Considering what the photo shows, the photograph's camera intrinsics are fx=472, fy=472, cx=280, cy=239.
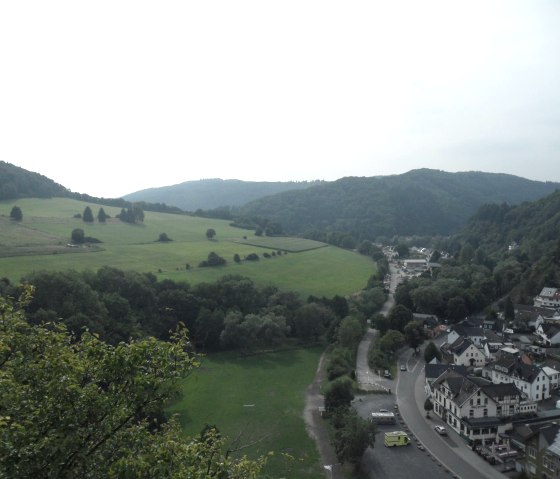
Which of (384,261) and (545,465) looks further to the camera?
(384,261)

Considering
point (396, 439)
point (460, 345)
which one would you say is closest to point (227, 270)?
point (460, 345)

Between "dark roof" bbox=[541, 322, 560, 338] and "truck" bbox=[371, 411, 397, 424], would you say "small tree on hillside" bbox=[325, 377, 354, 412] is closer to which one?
"truck" bbox=[371, 411, 397, 424]

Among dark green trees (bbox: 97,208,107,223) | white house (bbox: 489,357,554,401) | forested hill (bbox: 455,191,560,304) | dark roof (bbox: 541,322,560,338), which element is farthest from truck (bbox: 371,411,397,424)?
dark green trees (bbox: 97,208,107,223)

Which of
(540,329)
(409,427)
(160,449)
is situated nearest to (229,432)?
(409,427)

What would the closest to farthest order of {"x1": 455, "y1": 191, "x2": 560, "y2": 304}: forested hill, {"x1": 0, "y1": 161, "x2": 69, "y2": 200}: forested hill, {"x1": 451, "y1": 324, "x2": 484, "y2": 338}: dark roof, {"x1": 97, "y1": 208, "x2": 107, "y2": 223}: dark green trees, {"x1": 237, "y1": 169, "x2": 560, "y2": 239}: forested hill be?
{"x1": 451, "y1": 324, "x2": 484, "y2": 338}: dark roof
{"x1": 455, "y1": 191, "x2": 560, "y2": 304}: forested hill
{"x1": 97, "y1": 208, "x2": 107, "y2": 223}: dark green trees
{"x1": 0, "y1": 161, "x2": 69, "y2": 200}: forested hill
{"x1": 237, "y1": 169, "x2": 560, "y2": 239}: forested hill

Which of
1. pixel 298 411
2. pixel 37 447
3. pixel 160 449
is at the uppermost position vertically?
pixel 37 447

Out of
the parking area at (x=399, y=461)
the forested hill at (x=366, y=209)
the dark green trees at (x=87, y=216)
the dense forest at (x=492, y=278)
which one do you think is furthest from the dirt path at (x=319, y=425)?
the forested hill at (x=366, y=209)

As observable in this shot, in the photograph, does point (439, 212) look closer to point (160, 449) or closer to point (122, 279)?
point (122, 279)
